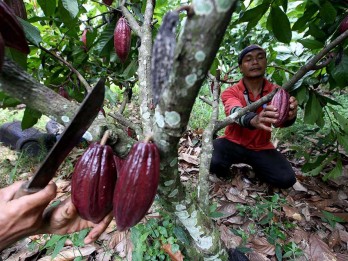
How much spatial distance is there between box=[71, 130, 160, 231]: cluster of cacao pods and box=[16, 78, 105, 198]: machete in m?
0.05

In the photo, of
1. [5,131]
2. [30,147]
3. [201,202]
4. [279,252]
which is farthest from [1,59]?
[5,131]

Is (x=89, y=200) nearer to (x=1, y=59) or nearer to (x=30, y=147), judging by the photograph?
(x=1, y=59)

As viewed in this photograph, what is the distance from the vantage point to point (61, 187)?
7.09 ft

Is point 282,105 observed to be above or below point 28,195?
above

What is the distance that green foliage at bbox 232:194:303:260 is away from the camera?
1452mm

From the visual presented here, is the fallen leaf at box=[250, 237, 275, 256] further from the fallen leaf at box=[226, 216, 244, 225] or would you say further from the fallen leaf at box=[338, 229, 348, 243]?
the fallen leaf at box=[338, 229, 348, 243]

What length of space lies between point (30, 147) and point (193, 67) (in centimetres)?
272

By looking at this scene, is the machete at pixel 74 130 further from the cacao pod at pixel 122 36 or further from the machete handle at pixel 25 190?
the cacao pod at pixel 122 36

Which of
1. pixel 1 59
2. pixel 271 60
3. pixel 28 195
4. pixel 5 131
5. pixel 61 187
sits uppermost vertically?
pixel 271 60

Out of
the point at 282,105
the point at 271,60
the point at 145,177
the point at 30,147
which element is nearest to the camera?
Answer: the point at 145,177

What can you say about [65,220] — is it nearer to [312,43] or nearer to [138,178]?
[138,178]

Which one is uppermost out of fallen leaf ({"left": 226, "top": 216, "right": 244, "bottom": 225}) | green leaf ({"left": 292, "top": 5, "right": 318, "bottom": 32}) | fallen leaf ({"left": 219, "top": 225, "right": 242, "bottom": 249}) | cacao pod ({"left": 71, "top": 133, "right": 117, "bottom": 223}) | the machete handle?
green leaf ({"left": 292, "top": 5, "right": 318, "bottom": 32})

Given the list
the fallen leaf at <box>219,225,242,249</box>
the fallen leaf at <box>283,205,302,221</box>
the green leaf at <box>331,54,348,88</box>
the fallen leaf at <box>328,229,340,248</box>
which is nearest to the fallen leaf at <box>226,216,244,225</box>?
the fallen leaf at <box>219,225,242,249</box>

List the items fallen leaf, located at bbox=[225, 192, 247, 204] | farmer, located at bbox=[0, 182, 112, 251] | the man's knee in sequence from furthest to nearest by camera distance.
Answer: the man's knee → fallen leaf, located at bbox=[225, 192, 247, 204] → farmer, located at bbox=[0, 182, 112, 251]
